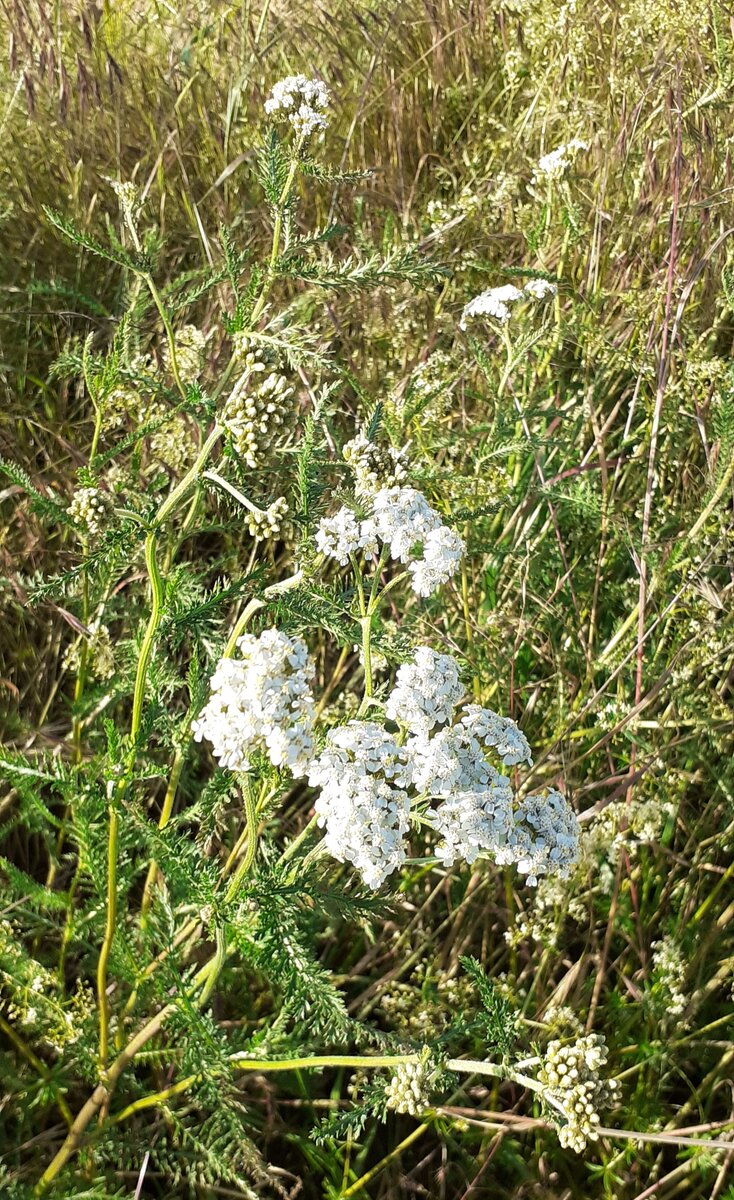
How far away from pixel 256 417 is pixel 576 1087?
109 cm

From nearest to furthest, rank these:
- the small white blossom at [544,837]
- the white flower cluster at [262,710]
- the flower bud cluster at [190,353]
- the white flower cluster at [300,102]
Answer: the white flower cluster at [262,710], the small white blossom at [544,837], the white flower cluster at [300,102], the flower bud cluster at [190,353]

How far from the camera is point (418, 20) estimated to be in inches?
156

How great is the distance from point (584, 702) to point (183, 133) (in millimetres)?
2560

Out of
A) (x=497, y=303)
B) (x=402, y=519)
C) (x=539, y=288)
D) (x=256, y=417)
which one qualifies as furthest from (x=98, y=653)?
(x=539, y=288)

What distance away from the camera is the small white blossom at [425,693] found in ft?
4.61

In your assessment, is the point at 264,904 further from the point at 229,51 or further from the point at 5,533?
the point at 229,51

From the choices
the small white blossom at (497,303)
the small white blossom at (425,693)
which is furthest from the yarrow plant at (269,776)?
the small white blossom at (497,303)

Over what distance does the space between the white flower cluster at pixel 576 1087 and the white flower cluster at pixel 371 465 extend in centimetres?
89

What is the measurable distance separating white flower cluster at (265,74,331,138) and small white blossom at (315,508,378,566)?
0.74 m

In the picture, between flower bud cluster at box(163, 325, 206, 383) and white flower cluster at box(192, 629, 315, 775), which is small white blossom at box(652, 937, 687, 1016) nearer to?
white flower cluster at box(192, 629, 315, 775)

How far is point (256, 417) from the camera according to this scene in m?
1.59

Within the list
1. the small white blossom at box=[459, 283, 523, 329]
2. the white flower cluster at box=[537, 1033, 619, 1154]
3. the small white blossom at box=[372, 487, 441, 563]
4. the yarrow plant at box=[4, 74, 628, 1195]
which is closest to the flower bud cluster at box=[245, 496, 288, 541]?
the yarrow plant at box=[4, 74, 628, 1195]

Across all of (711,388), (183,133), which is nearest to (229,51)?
(183,133)

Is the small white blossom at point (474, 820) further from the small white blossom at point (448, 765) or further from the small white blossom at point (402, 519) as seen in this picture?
the small white blossom at point (402, 519)
